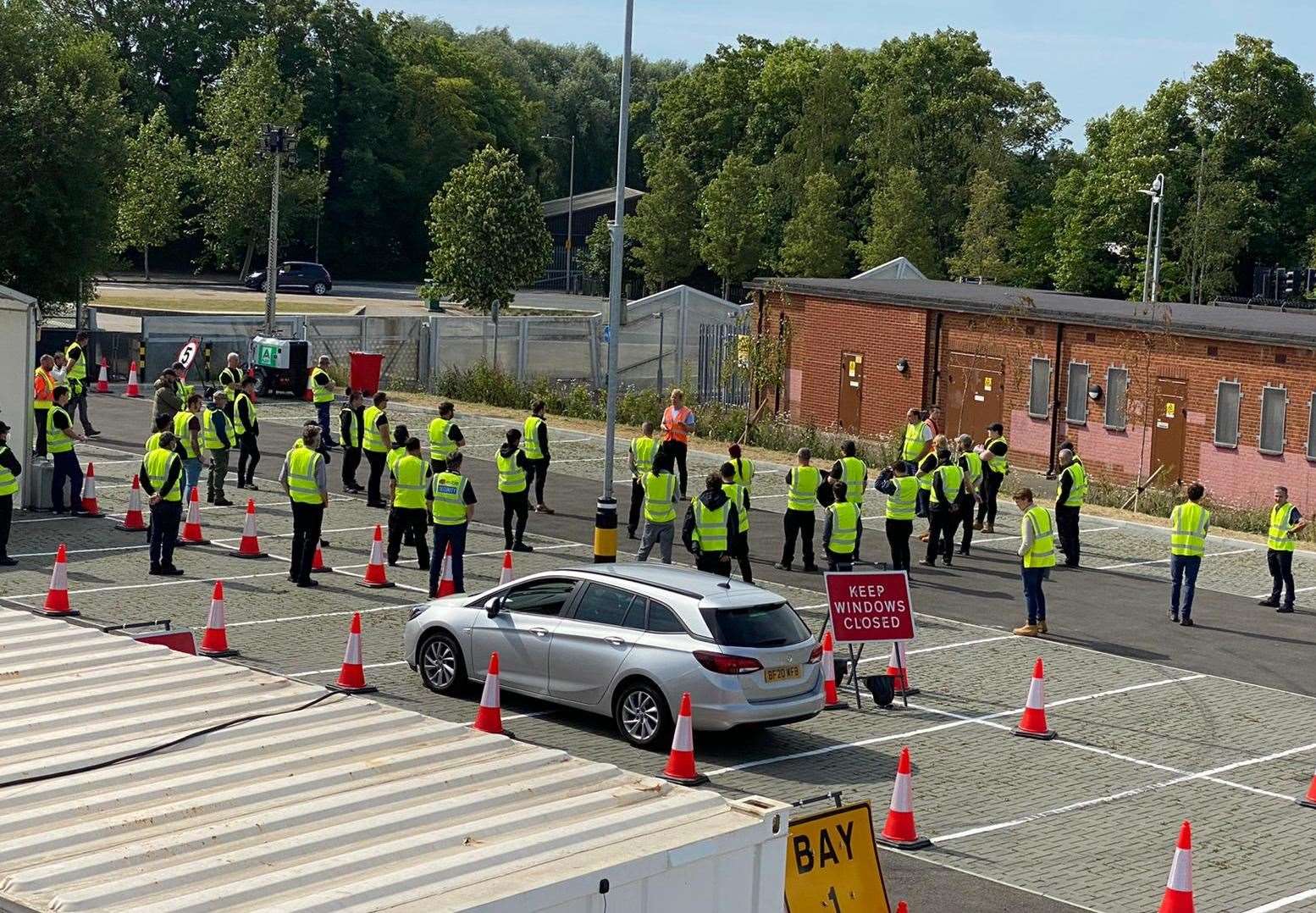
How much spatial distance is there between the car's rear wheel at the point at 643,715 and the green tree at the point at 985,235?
56930 mm

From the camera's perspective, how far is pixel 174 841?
641 cm

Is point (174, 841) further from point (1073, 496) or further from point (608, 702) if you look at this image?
point (1073, 496)

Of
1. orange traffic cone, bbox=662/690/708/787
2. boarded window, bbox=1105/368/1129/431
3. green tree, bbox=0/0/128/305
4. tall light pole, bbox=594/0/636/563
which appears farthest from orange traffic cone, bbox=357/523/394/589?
green tree, bbox=0/0/128/305

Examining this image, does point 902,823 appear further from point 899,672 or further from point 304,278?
point 304,278

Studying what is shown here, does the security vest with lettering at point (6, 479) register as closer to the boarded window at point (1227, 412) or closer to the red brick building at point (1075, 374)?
the red brick building at point (1075, 374)

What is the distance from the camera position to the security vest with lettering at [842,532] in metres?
21.8

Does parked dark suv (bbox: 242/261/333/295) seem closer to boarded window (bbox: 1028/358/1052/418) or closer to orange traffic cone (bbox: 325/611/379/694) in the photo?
boarded window (bbox: 1028/358/1052/418)

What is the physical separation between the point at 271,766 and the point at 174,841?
103 cm

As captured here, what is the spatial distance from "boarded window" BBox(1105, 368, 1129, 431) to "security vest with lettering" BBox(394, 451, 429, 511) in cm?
1778

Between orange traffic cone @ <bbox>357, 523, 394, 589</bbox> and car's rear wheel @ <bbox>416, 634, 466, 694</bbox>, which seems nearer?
car's rear wheel @ <bbox>416, 634, 466, 694</bbox>

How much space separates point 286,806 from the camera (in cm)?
695

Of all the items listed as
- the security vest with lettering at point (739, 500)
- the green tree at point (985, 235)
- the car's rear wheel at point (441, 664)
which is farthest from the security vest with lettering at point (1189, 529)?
Result: the green tree at point (985, 235)

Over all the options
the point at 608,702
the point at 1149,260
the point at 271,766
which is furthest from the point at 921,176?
the point at 271,766

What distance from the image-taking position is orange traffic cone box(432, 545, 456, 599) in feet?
65.2
